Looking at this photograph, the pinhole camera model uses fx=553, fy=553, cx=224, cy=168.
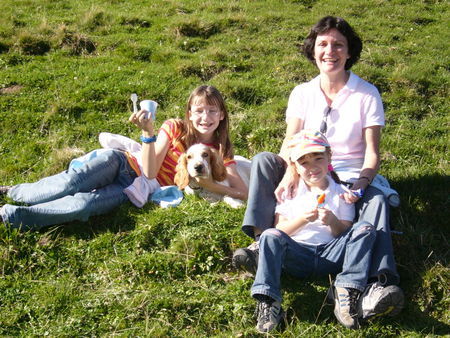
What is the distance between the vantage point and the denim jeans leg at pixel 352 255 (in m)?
4.36

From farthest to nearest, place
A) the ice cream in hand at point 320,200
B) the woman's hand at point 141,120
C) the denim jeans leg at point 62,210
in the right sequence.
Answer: the denim jeans leg at point 62,210 → the woman's hand at point 141,120 → the ice cream in hand at point 320,200

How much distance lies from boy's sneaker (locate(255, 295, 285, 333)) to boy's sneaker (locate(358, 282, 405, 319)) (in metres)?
0.65

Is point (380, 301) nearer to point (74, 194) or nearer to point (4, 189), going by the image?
point (74, 194)

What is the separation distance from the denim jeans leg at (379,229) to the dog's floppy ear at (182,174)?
190 centimetres

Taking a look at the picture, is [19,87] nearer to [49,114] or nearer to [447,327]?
[49,114]

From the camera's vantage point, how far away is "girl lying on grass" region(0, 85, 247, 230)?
221 inches

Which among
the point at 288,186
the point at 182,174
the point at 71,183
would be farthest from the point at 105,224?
the point at 288,186

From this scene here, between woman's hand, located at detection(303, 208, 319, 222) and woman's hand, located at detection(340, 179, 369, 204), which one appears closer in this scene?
woman's hand, located at detection(303, 208, 319, 222)

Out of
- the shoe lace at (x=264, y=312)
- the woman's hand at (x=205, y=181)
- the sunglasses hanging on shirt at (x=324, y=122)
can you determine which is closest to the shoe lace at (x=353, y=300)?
the shoe lace at (x=264, y=312)

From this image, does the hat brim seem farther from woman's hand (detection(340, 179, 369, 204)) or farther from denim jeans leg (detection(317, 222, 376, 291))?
denim jeans leg (detection(317, 222, 376, 291))

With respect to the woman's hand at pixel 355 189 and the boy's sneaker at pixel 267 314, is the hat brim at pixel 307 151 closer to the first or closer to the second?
the woman's hand at pixel 355 189

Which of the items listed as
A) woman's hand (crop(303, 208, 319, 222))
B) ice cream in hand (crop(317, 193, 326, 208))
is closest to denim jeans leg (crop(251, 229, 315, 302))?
woman's hand (crop(303, 208, 319, 222))

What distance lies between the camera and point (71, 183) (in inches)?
232

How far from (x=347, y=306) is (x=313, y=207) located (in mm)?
883
